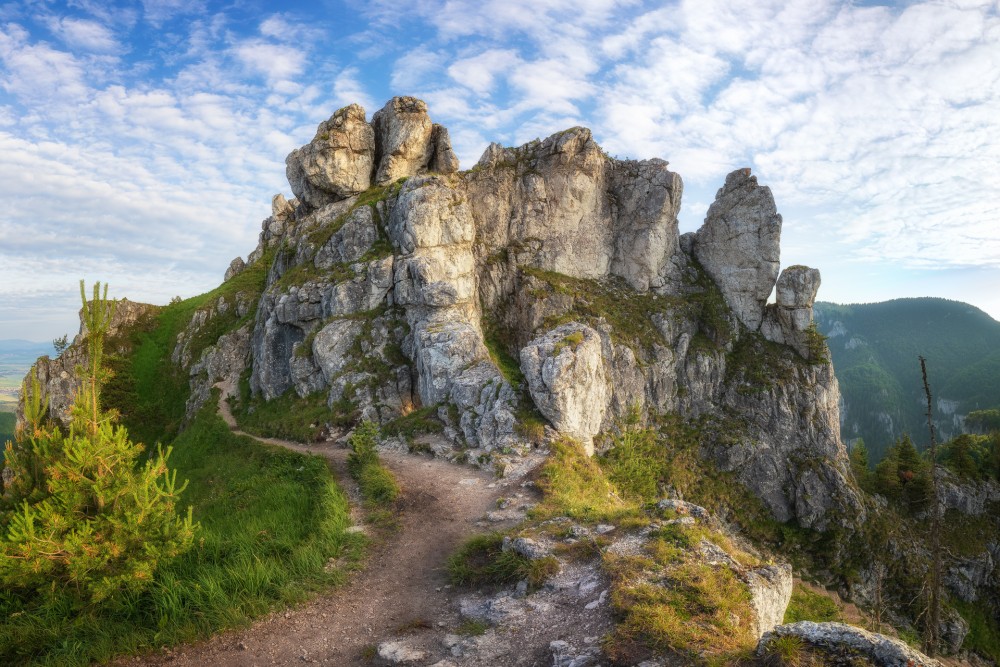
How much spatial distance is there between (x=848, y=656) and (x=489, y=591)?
730 centimetres

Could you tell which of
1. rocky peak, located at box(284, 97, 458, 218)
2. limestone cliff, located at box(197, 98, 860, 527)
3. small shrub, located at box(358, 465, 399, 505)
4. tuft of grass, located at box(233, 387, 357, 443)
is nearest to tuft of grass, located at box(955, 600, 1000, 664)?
limestone cliff, located at box(197, 98, 860, 527)

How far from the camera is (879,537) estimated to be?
38.1 metres

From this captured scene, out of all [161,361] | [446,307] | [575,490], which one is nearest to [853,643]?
[575,490]

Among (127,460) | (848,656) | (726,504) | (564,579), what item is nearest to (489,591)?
(564,579)

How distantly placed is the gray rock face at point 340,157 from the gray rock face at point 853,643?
45.3m

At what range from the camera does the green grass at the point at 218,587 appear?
29.8ft

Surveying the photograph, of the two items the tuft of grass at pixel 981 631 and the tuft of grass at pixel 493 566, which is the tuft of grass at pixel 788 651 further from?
the tuft of grass at pixel 981 631

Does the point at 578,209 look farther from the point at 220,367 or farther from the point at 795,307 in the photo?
the point at 220,367

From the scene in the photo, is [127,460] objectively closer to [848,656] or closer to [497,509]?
[497,509]

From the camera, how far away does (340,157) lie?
142ft

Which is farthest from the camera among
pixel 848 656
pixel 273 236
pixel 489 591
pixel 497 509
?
pixel 273 236

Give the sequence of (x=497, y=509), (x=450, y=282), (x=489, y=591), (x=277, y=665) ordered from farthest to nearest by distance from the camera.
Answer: (x=450, y=282) → (x=497, y=509) → (x=489, y=591) → (x=277, y=665)

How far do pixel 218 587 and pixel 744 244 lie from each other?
4874 cm

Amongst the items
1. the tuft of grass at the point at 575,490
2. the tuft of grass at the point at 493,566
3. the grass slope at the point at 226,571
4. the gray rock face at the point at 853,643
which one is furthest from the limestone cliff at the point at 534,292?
the gray rock face at the point at 853,643
